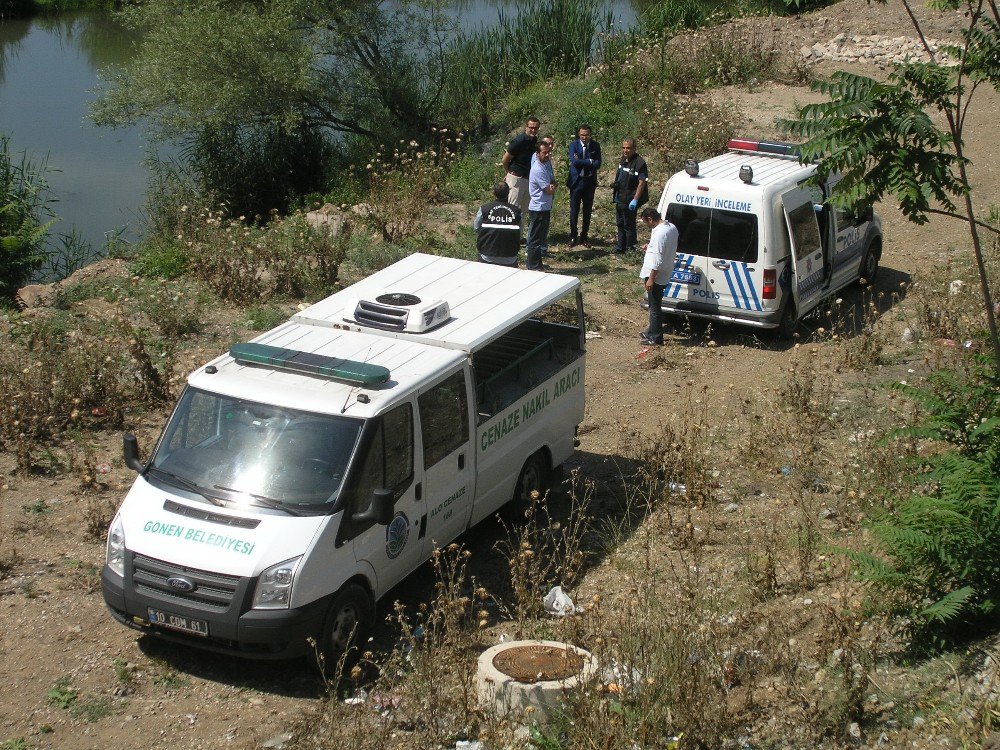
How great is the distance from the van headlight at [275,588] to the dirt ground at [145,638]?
0.64 metres

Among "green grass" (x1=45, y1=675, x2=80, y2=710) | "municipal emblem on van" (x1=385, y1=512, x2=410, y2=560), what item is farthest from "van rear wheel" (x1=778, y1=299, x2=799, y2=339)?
"green grass" (x1=45, y1=675, x2=80, y2=710)

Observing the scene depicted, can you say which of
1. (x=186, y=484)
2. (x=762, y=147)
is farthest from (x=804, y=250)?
(x=186, y=484)

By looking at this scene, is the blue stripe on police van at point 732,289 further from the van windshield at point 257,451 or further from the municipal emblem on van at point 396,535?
the van windshield at point 257,451

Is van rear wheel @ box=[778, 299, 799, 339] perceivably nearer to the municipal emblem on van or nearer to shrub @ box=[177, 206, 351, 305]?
shrub @ box=[177, 206, 351, 305]

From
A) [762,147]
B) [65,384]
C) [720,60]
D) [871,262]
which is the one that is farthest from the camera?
[720,60]

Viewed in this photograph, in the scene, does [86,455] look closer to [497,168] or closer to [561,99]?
[497,168]

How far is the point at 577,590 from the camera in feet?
24.9

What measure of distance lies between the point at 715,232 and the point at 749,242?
1.33 feet

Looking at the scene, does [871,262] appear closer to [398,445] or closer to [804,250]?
[804,250]

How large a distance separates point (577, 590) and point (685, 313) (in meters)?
5.57

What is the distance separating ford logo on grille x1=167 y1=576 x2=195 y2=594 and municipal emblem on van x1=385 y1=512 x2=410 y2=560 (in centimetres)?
125

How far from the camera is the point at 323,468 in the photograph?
6633mm

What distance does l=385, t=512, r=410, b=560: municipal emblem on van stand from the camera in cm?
690

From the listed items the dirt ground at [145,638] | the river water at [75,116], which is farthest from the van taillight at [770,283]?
the river water at [75,116]
